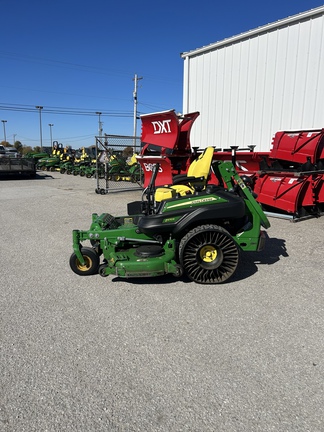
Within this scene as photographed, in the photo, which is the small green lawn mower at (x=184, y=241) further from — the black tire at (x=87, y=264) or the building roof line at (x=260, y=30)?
the building roof line at (x=260, y=30)

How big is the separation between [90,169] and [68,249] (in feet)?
47.0

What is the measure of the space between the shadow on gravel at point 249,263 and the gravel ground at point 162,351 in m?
0.03

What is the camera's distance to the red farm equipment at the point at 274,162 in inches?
278

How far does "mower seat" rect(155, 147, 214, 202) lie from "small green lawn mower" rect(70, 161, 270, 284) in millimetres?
436

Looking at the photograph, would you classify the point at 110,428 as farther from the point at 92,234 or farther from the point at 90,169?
the point at 90,169

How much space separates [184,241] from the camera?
3678mm

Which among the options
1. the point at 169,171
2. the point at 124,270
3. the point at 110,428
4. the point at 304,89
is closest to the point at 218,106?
the point at 304,89

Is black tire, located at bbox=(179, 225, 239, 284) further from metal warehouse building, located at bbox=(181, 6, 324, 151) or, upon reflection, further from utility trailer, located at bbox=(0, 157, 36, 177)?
utility trailer, located at bbox=(0, 157, 36, 177)

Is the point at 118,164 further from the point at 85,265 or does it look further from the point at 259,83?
the point at 85,265

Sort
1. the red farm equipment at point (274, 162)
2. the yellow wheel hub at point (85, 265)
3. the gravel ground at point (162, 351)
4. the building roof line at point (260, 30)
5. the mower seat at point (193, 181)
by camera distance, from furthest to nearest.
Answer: the building roof line at point (260, 30) → the red farm equipment at point (274, 162) → the mower seat at point (193, 181) → the yellow wheel hub at point (85, 265) → the gravel ground at point (162, 351)

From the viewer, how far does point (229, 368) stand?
7.92 feet

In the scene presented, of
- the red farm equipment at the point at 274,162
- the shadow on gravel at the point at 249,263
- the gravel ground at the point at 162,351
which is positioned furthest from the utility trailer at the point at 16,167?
the shadow on gravel at the point at 249,263

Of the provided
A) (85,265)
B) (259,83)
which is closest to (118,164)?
(259,83)

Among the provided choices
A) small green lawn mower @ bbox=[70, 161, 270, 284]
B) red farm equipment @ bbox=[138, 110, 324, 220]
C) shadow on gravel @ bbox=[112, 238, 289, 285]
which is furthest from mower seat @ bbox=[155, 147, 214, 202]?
red farm equipment @ bbox=[138, 110, 324, 220]
